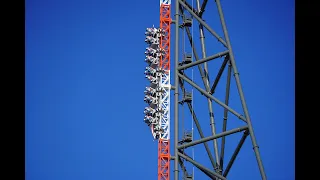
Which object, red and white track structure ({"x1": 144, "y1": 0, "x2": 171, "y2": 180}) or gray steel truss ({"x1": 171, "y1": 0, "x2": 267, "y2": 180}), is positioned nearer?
gray steel truss ({"x1": 171, "y1": 0, "x2": 267, "y2": 180})

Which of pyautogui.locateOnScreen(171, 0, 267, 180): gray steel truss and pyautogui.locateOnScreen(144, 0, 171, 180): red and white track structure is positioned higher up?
pyautogui.locateOnScreen(144, 0, 171, 180): red and white track structure

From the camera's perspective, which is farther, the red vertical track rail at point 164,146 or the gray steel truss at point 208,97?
the red vertical track rail at point 164,146

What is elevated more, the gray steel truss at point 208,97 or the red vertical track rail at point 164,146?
the red vertical track rail at point 164,146

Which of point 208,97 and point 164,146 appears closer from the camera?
point 208,97

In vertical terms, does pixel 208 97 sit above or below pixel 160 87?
below

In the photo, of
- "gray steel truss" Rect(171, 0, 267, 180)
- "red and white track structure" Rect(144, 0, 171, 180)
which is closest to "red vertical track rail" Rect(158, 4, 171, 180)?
"red and white track structure" Rect(144, 0, 171, 180)

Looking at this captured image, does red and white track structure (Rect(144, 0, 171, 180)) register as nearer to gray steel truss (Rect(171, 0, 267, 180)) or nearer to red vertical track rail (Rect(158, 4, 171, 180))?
red vertical track rail (Rect(158, 4, 171, 180))

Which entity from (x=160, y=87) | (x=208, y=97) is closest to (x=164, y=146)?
(x=160, y=87)

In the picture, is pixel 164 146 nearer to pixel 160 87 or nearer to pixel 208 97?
pixel 160 87

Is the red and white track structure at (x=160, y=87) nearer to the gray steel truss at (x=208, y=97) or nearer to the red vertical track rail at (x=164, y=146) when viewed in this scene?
the red vertical track rail at (x=164, y=146)

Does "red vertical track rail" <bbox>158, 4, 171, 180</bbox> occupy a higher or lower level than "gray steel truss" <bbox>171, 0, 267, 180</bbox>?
higher

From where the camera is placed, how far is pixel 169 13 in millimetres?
75062

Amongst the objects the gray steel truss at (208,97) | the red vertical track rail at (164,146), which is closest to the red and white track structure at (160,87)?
the red vertical track rail at (164,146)
